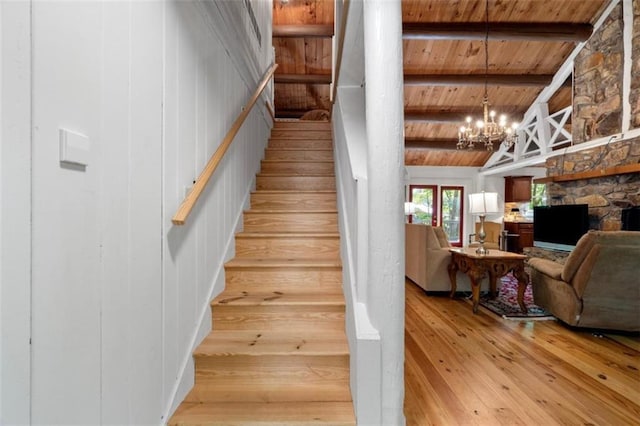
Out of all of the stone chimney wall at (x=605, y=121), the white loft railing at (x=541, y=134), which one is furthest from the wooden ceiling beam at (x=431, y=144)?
the stone chimney wall at (x=605, y=121)

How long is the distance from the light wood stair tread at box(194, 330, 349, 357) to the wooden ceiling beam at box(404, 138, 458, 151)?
22.1ft

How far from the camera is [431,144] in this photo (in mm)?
7719

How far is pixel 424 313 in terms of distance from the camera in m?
3.22

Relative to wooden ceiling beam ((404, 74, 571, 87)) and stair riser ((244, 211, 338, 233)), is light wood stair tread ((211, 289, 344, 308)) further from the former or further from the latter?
wooden ceiling beam ((404, 74, 571, 87))

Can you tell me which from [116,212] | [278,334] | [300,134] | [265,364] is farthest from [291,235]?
[300,134]

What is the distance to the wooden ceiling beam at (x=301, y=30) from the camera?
17.6 feet

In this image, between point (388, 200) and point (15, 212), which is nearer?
point (15, 212)

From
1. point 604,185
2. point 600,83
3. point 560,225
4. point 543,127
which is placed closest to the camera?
point 604,185

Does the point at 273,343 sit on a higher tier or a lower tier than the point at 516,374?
higher

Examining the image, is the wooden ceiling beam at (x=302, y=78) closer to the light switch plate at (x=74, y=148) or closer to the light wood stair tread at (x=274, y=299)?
the light wood stair tread at (x=274, y=299)

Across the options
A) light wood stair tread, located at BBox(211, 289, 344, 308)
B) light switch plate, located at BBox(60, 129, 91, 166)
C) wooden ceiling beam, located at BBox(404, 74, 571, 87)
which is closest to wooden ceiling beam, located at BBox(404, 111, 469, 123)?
wooden ceiling beam, located at BBox(404, 74, 571, 87)

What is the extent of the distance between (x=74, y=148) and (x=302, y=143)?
322 cm

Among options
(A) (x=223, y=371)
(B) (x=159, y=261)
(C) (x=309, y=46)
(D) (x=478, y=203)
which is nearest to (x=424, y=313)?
(D) (x=478, y=203)

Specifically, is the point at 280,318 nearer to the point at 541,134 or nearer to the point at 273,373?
the point at 273,373
